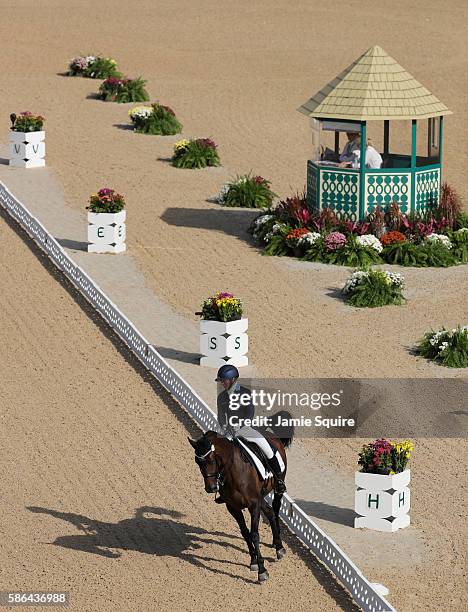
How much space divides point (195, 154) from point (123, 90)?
25.9 feet

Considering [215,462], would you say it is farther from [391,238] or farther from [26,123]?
[26,123]

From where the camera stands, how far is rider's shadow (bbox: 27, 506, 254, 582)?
1662cm

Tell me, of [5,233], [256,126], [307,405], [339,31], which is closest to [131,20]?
[339,31]

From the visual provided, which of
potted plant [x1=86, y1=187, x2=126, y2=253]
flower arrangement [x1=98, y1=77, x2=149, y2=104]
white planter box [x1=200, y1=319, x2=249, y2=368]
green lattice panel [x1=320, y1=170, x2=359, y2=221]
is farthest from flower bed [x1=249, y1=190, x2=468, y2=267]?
flower arrangement [x1=98, y1=77, x2=149, y2=104]

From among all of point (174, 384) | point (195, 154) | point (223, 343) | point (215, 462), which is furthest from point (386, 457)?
point (195, 154)

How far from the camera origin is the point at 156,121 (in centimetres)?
3931

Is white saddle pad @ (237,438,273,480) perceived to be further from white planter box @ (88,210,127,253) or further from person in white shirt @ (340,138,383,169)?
person in white shirt @ (340,138,383,169)

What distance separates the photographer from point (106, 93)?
43188mm

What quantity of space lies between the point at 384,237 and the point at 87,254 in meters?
5.90

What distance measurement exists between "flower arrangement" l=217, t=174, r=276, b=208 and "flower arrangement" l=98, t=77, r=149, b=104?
10.7m

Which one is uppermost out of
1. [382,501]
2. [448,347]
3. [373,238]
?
[373,238]

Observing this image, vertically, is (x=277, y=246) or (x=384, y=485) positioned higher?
(x=277, y=246)

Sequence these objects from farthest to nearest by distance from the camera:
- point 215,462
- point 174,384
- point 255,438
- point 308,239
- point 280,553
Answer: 1. point 308,239
2. point 174,384
3. point 280,553
4. point 255,438
5. point 215,462

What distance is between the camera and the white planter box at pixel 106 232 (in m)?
28.5
